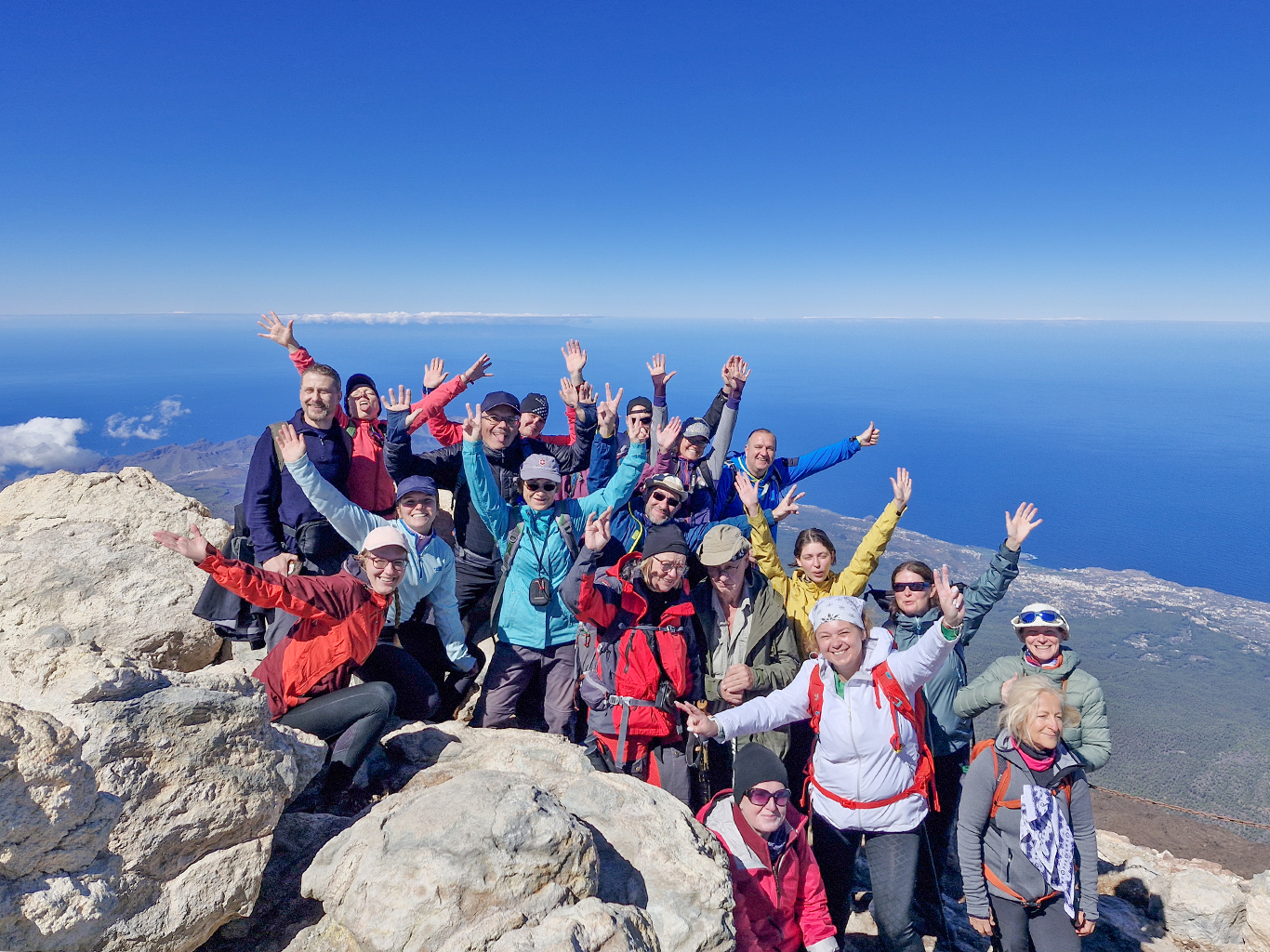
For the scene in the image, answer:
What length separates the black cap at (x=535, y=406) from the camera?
8.95m

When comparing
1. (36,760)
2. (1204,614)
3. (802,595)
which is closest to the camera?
(36,760)

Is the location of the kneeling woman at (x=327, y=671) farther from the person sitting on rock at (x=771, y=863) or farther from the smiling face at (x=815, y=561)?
the smiling face at (x=815, y=561)

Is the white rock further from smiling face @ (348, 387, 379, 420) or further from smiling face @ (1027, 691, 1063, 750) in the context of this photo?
smiling face @ (348, 387, 379, 420)

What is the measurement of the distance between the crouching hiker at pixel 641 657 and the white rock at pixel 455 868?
6.50ft

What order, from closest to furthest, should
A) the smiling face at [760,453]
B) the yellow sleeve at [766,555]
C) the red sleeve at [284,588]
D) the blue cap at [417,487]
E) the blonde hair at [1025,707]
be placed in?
the red sleeve at [284,588], the blonde hair at [1025,707], the blue cap at [417,487], the yellow sleeve at [766,555], the smiling face at [760,453]

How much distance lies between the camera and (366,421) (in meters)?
8.61

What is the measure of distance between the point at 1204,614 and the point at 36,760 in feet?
765

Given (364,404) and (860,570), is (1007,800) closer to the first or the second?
(860,570)

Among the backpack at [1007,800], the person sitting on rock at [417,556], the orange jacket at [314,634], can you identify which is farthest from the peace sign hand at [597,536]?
the backpack at [1007,800]

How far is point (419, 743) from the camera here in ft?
20.7

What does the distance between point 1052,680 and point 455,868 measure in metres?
5.81

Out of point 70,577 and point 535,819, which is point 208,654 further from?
point 535,819

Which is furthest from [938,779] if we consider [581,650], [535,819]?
[535,819]

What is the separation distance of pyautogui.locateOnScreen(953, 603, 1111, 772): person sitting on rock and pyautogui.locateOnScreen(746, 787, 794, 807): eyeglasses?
2.36 metres
